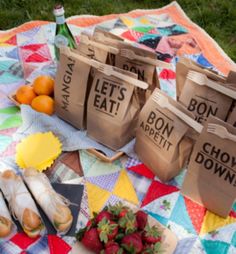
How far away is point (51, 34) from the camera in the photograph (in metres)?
1.78

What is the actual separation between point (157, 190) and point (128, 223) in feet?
0.80

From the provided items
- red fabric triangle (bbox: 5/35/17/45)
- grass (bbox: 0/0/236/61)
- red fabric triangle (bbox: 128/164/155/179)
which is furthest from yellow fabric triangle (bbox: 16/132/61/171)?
grass (bbox: 0/0/236/61)

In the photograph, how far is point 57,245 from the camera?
95 centimetres

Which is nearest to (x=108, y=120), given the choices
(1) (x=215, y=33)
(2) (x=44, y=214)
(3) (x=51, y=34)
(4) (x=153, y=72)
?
(4) (x=153, y=72)

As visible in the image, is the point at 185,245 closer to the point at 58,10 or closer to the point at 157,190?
the point at 157,190

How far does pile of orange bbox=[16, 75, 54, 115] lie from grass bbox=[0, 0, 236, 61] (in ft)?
2.71

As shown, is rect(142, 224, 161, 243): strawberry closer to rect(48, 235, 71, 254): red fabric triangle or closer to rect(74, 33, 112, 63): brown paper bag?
rect(48, 235, 71, 254): red fabric triangle

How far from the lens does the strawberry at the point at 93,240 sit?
86 centimetres

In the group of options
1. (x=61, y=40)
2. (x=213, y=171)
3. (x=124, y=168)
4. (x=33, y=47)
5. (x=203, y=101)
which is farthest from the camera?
(x=33, y=47)

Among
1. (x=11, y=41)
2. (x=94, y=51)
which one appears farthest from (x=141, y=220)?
(x=11, y=41)

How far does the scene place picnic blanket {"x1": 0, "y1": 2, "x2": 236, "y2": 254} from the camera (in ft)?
3.15

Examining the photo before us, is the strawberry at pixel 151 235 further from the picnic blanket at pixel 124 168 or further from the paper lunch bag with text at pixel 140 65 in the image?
the paper lunch bag with text at pixel 140 65

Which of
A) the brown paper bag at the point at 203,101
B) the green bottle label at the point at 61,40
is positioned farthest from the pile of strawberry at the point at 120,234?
the green bottle label at the point at 61,40

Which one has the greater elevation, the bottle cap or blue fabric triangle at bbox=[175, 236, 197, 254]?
the bottle cap
